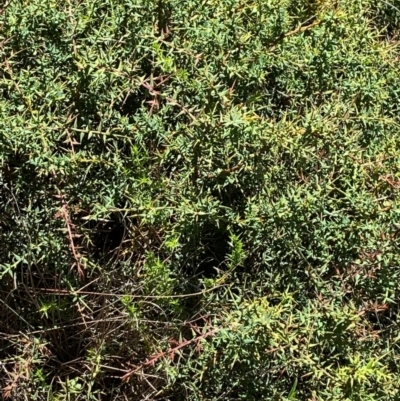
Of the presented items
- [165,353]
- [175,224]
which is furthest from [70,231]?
[165,353]

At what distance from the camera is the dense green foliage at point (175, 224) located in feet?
6.69

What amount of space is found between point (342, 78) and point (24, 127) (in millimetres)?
1180

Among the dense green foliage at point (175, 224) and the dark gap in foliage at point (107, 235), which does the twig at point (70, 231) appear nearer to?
the dense green foliage at point (175, 224)

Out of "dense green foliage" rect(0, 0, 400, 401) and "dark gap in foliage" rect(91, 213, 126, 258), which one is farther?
"dark gap in foliage" rect(91, 213, 126, 258)

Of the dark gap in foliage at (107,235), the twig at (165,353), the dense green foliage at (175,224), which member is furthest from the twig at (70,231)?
the twig at (165,353)

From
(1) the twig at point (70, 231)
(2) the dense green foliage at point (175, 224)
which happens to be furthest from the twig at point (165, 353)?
(1) the twig at point (70, 231)

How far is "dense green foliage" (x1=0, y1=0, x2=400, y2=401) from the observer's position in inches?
80.3

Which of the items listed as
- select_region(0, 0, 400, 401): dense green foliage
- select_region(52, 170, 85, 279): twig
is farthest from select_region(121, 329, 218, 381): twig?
select_region(52, 170, 85, 279): twig

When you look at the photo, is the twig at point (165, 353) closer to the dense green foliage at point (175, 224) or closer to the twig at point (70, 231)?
the dense green foliage at point (175, 224)

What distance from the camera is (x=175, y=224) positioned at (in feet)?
6.81

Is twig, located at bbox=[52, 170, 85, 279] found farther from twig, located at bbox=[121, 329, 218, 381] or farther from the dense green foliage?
twig, located at bbox=[121, 329, 218, 381]

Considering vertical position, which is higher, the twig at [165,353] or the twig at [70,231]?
the twig at [70,231]

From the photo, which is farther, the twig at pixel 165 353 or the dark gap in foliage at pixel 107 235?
the dark gap in foliage at pixel 107 235

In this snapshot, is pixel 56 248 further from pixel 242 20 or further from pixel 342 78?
pixel 342 78
